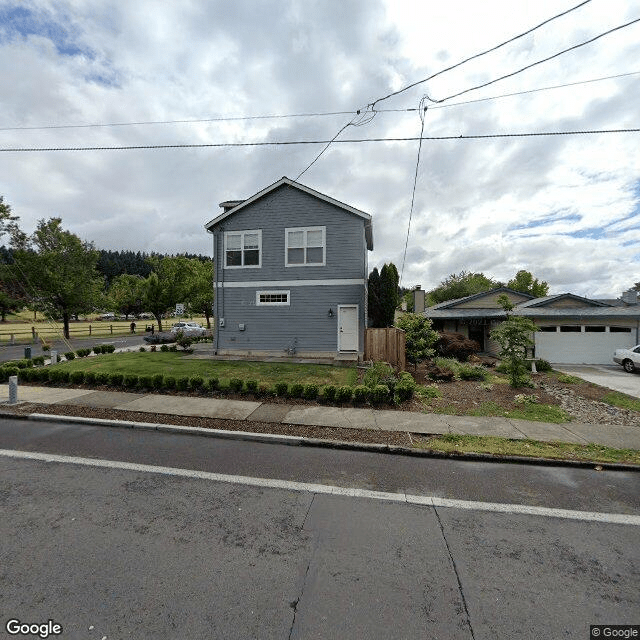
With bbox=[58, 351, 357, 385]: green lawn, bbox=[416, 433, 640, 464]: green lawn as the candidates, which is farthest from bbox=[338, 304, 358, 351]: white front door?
bbox=[416, 433, 640, 464]: green lawn

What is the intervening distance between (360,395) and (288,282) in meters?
8.26

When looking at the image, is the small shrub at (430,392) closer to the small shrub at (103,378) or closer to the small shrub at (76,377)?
the small shrub at (103,378)

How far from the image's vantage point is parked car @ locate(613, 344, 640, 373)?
1630cm

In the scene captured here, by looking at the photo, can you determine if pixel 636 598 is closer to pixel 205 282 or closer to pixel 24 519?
pixel 24 519

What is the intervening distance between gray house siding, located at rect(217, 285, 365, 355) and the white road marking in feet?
34.7

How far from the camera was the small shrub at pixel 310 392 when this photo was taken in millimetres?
9289

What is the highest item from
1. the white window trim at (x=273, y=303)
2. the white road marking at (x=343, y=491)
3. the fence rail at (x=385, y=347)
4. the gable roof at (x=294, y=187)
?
the gable roof at (x=294, y=187)

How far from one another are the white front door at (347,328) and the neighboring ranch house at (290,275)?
0.15 feet

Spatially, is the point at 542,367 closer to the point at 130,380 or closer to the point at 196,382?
the point at 196,382

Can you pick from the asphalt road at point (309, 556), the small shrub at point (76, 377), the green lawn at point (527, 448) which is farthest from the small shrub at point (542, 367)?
the small shrub at point (76, 377)

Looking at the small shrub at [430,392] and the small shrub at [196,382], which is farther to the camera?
the small shrub at [430,392]

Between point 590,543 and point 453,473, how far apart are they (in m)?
1.93

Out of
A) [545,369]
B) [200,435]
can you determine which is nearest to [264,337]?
[200,435]

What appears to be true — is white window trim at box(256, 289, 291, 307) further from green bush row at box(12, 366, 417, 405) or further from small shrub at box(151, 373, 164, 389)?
small shrub at box(151, 373, 164, 389)
